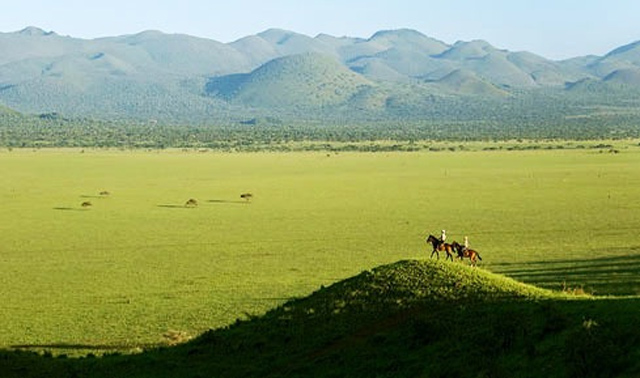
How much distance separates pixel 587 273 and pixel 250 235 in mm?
19100

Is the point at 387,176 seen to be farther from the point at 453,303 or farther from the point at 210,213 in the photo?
the point at 453,303

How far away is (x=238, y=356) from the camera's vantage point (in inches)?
771

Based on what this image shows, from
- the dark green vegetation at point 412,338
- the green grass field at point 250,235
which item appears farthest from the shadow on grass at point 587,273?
the dark green vegetation at point 412,338

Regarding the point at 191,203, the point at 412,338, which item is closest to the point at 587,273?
the point at 412,338

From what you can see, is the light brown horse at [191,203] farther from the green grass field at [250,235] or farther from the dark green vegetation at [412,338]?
the dark green vegetation at [412,338]

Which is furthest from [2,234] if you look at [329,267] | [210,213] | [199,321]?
[199,321]

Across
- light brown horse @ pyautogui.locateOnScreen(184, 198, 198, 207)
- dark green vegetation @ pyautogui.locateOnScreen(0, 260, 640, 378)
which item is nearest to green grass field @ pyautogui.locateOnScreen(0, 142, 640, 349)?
light brown horse @ pyautogui.locateOnScreen(184, 198, 198, 207)

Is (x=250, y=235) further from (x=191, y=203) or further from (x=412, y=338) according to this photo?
(x=412, y=338)

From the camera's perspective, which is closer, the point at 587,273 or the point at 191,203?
the point at 587,273

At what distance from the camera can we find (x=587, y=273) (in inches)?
1255

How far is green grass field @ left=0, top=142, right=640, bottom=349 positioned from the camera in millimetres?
28703

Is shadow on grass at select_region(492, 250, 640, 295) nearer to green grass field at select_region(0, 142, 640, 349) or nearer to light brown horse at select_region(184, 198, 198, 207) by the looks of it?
green grass field at select_region(0, 142, 640, 349)

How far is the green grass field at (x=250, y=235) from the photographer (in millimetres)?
28703

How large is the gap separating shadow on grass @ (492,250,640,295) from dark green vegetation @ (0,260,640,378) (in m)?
8.19
